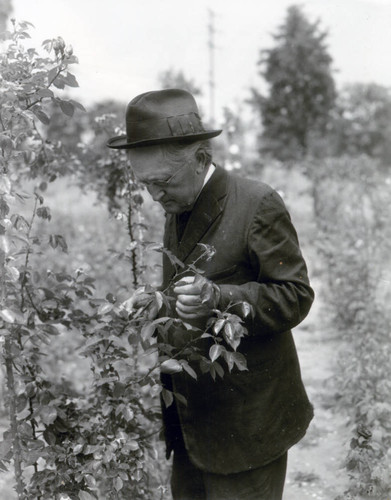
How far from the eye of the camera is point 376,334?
15.4 feet

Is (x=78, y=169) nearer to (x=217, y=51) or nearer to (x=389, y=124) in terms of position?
(x=217, y=51)

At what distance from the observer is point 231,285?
72.6 inches

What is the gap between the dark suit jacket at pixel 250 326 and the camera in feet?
6.21

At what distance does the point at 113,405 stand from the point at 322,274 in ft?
16.6

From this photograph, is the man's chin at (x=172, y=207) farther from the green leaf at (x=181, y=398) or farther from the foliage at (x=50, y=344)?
the green leaf at (x=181, y=398)

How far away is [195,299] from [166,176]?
45 cm

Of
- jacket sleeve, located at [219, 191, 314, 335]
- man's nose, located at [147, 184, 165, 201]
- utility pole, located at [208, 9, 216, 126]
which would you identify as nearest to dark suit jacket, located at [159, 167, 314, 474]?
jacket sleeve, located at [219, 191, 314, 335]

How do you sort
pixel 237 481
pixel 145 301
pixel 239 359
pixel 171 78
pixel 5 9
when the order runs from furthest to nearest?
1. pixel 171 78
2. pixel 5 9
3. pixel 237 481
4. pixel 239 359
5. pixel 145 301

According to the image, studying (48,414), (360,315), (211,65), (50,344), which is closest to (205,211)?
(50,344)

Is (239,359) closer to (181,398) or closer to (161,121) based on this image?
(181,398)

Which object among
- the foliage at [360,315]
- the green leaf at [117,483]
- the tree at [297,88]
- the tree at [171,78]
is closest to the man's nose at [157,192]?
the green leaf at [117,483]

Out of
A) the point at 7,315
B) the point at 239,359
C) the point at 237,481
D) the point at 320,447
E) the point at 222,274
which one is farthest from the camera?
the point at 320,447

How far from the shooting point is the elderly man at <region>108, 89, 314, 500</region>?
190cm

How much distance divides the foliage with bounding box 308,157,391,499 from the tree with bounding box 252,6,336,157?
16859 millimetres
